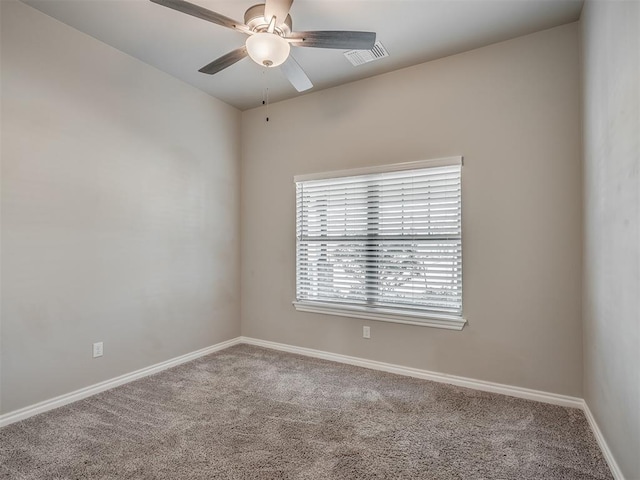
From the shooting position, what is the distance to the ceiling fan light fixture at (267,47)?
194 cm

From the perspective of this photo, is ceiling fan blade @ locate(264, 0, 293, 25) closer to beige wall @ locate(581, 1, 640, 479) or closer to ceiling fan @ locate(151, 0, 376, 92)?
ceiling fan @ locate(151, 0, 376, 92)

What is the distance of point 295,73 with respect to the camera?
8.10 ft

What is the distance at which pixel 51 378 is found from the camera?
251cm

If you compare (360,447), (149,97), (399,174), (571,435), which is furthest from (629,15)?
(149,97)

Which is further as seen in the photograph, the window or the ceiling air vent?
the window

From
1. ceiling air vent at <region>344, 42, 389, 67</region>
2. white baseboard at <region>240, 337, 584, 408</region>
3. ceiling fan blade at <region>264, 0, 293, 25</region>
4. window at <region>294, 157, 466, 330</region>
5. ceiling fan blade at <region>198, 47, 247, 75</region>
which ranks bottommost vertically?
white baseboard at <region>240, 337, 584, 408</region>

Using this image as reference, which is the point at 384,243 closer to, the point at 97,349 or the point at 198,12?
the point at 198,12

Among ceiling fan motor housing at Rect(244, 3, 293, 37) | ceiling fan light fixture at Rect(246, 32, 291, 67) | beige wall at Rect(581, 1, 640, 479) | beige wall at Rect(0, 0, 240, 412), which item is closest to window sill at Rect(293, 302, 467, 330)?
beige wall at Rect(581, 1, 640, 479)

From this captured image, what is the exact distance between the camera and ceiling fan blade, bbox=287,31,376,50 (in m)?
1.99

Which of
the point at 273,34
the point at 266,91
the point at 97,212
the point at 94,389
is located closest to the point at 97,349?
the point at 94,389

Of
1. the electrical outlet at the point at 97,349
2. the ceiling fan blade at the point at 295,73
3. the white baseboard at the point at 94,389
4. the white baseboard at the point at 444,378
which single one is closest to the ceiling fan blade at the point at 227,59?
the ceiling fan blade at the point at 295,73

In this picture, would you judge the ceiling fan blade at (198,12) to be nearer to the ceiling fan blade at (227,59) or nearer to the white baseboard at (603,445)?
the ceiling fan blade at (227,59)

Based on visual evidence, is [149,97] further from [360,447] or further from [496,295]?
[496,295]

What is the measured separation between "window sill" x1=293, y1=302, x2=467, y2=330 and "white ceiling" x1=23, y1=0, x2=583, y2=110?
7.68ft
